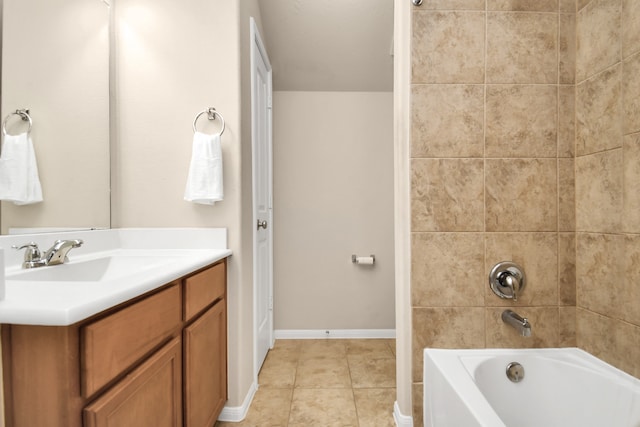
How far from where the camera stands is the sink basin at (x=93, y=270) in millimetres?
→ 1006

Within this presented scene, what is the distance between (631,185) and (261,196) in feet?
6.00

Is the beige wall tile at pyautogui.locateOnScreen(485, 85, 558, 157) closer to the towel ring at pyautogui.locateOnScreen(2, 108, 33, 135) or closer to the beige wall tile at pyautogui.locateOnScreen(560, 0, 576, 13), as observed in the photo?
the beige wall tile at pyautogui.locateOnScreen(560, 0, 576, 13)

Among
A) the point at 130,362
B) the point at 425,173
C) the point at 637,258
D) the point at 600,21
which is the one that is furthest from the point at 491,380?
the point at 600,21

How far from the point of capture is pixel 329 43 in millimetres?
2359

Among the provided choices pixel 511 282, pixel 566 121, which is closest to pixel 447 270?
pixel 511 282

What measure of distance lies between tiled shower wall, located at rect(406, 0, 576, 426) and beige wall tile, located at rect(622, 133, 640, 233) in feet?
0.74

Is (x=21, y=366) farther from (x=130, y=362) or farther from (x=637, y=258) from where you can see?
(x=637, y=258)

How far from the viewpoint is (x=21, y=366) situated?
0.65 meters

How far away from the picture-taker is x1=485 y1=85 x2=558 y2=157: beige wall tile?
1366 millimetres

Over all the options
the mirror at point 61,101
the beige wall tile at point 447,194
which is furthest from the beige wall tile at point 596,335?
the mirror at point 61,101

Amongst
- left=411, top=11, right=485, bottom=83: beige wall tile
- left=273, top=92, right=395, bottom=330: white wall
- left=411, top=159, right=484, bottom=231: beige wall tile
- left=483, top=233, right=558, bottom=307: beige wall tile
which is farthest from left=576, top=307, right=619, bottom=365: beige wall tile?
left=273, top=92, right=395, bottom=330: white wall

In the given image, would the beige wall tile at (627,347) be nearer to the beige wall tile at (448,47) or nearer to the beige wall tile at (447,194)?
the beige wall tile at (447,194)

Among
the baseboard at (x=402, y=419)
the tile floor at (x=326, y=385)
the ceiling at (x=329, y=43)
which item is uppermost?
the ceiling at (x=329, y=43)

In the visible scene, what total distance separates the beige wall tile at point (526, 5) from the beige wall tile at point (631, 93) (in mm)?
412
